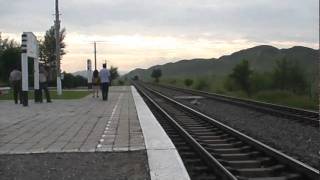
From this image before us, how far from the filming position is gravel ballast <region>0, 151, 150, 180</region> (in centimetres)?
862

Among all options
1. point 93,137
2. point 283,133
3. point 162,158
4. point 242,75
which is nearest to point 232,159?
point 162,158

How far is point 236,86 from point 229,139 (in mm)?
54455

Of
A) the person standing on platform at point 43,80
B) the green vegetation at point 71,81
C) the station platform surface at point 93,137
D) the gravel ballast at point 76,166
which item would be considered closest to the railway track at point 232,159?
the station platform surface at point 93,137

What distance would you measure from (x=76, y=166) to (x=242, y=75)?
5843 cm

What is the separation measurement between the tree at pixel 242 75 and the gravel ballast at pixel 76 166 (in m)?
55.2

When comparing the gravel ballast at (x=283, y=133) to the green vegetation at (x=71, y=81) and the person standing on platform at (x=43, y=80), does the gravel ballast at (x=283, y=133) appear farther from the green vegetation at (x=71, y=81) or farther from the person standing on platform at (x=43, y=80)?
the green vegetation at (x=71, y=81)

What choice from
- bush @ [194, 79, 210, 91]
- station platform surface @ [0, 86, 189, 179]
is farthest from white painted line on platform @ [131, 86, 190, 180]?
bush @ [194, 79, 210, 91]

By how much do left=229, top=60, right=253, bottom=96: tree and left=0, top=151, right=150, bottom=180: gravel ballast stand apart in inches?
2174

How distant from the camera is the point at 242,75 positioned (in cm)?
6675

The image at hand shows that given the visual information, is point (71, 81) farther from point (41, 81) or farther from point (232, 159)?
point (232, 159)

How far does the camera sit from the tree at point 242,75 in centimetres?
6600

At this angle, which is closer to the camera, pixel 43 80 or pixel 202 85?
pixel 43 80

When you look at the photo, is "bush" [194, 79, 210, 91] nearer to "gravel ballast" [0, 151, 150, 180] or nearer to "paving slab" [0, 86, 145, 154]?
"paving slab" [0, 86, 145, 154]

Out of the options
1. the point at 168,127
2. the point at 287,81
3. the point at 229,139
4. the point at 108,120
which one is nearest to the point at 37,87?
the point at 108,120
